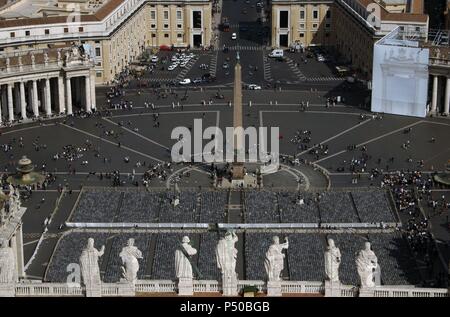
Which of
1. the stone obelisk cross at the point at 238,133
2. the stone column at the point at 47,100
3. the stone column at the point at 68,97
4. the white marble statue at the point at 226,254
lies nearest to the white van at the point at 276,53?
the stone column at the point at 68,97

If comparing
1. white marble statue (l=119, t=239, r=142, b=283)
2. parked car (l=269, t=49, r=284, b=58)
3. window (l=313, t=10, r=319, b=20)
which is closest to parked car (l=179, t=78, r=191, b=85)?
parked car (l=269, t=49, r=284, b=58)

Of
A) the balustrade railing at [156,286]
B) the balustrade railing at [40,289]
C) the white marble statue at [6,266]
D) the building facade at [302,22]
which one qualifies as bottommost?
the building facade at [302,22]

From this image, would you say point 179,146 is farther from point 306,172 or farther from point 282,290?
point 282,290

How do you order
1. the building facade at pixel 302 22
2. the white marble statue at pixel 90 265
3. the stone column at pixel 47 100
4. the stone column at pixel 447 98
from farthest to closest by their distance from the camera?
the building facade at pixel 302 22 < the stone column at pixel 47 100 < the stone column at pixel 447 98 < the white marble statue at pixel 90 265

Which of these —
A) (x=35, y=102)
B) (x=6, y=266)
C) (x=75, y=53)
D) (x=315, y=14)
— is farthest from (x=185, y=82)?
(x=6, y=266)

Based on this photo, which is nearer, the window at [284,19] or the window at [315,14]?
the window at [315,14]

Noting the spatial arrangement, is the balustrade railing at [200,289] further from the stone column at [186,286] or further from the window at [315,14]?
the window at [315,14]

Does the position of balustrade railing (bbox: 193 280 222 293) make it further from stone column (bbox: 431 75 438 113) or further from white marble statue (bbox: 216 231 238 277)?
stone column (bbox: 431 75 438 113)

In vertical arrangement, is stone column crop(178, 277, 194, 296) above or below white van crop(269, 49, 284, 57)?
above

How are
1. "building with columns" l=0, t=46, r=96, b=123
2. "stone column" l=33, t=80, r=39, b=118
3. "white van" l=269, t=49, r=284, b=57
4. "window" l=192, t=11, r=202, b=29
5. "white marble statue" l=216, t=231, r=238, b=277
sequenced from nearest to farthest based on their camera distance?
"white marble statue" l=216, t=231, r=238, b=277, "building with columns" l=0, t=46, r=96, b=123, "stone column" l=33, t=80, r=39, b=118, "white van" l=269, t=49, r=284, b=57, "window" l=192, t=11, r=202, b=29
